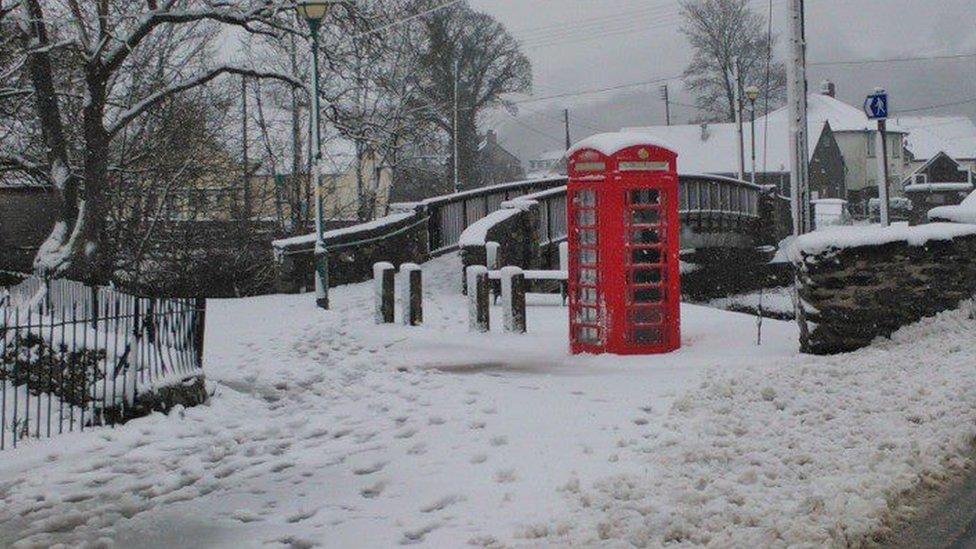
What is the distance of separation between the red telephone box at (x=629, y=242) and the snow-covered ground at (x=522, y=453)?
0.46 m

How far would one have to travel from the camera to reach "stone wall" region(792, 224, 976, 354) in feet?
35.1

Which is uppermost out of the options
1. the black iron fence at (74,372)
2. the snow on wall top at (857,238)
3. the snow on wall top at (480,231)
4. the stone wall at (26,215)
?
the stone wall at (26,215)

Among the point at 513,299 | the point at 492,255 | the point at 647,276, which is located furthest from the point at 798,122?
the point at 492,255

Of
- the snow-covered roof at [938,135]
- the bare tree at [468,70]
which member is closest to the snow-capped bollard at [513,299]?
the bare tree at [468,70]

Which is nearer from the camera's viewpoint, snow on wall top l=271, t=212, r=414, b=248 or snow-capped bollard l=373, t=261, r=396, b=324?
snow-capped bollard l=373, t=261, r=396, b=324

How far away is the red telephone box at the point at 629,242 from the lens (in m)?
11.1

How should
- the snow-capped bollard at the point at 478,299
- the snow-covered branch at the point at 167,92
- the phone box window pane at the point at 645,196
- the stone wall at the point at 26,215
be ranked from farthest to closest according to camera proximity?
the stone wall at the point at 26,215
the snow-covered branch at the point at 167,92
the snow-capped bollard at the point at 478,299
the phone box window pane at the point at 645,196

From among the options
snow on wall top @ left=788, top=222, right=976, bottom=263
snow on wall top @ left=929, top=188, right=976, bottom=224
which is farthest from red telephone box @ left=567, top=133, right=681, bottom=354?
snow on wall top @ left=929, top=188, right=976, bottom=224

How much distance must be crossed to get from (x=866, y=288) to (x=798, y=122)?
2743 mm

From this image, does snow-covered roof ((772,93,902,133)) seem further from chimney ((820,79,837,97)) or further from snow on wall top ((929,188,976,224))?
snow on wall top ((929,188,976,224))

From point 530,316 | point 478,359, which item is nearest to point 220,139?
point 530,316

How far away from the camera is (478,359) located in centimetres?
1130

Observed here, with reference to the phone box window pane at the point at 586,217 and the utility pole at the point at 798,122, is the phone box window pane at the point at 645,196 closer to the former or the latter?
the phone box window pane at the point at 586,217

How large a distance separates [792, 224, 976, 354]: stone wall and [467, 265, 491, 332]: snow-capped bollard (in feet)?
13.3
